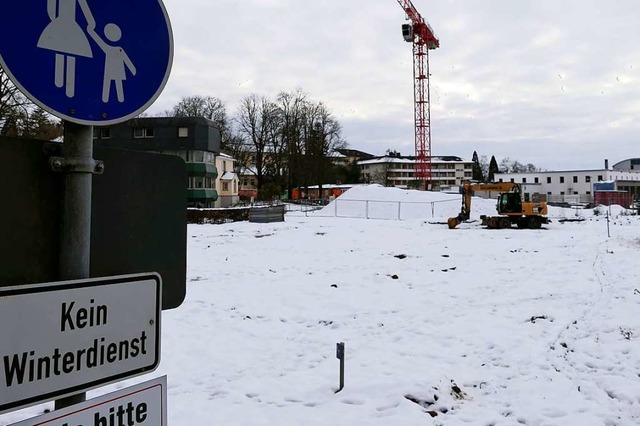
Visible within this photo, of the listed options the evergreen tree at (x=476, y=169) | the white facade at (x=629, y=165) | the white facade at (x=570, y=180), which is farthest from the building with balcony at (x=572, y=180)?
the evergreen tree at (x=476, y=169)

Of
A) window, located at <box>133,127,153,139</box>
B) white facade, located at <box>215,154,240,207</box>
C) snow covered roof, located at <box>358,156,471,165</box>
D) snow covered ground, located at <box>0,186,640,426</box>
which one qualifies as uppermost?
snow covered roof, located at <box>358,156,471,165</box>

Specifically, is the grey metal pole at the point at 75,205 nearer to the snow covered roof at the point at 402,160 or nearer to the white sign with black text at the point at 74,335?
the white sign with black text at the point at 74,335

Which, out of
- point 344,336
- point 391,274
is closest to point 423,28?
point 391,274

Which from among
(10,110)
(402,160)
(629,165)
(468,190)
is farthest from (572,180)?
(10,110)

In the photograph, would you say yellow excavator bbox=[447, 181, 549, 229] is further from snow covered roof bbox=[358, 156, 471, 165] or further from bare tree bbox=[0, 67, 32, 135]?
snow covered roof bbox=[358, 156, 471, 165]

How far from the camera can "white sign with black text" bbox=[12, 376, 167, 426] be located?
145 centimetres

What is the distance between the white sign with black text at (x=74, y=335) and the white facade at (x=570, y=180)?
343ft

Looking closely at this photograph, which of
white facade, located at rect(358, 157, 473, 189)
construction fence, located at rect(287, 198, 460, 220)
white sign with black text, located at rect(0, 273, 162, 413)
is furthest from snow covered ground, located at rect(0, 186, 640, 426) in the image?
white facade, located at rect(358, 157, 473, 189)

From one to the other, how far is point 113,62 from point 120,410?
1.24m

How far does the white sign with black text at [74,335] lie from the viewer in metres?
1.37

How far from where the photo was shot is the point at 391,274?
1336 centimetres

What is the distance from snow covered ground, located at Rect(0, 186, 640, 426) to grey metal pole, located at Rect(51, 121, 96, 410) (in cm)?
357

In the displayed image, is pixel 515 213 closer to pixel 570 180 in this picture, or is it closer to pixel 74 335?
pixel 74 335

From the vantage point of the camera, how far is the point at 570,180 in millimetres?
102750
